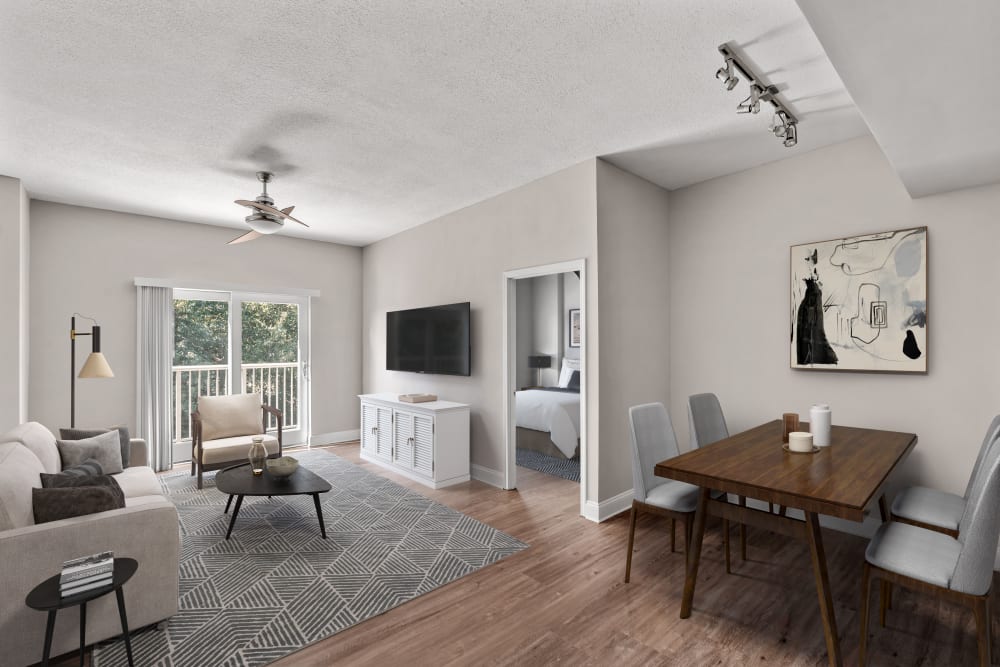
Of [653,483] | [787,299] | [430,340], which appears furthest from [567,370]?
[653,483]

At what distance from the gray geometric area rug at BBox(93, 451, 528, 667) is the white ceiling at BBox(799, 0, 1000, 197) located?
9.82ft

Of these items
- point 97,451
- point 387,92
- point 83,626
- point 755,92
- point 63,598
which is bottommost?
point 83,626

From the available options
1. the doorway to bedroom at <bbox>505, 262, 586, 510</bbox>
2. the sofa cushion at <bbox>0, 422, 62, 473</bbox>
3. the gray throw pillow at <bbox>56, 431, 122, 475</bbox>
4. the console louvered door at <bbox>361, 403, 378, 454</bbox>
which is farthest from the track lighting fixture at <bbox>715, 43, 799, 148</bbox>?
the gray throw pillow at <bbox>56, 431, 122, 475</bbox>

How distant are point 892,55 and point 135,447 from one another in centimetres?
529

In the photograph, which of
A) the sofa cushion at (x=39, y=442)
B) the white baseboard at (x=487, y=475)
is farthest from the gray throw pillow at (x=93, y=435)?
the white baseboard at (x=487, y=475)

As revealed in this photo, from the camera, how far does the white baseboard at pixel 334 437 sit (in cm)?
627

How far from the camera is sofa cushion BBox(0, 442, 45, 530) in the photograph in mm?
1974

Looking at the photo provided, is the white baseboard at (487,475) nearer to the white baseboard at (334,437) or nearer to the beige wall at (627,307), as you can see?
the beige wall at (627,307)

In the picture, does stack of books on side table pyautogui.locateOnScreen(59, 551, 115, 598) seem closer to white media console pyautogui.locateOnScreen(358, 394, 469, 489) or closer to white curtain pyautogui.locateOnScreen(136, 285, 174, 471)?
white media console pyautogui.locateOnScreen(358, 394, 469, 489)

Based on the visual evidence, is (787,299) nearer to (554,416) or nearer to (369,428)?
(554,416)

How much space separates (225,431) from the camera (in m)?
4.83

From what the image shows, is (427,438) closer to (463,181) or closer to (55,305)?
→ (463,181)

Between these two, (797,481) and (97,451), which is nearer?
(797,481)

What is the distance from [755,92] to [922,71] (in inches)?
33.3
